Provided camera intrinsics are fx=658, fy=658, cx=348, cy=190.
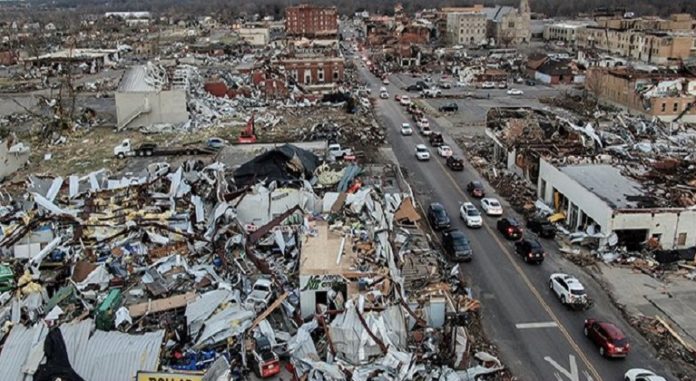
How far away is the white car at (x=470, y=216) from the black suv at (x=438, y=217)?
27.6 inches

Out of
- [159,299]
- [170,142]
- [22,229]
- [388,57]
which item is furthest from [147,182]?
[388,57]

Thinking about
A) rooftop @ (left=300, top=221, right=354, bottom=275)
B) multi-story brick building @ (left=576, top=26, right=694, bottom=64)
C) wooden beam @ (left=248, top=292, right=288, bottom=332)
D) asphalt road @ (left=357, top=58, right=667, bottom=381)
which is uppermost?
multi-story brick building @ (left=576, top=26, right=694, bottom=64)

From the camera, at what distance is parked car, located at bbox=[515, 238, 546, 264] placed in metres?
22.7

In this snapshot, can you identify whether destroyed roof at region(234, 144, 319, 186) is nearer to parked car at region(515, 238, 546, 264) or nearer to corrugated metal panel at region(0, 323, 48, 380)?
parked car at region(515, 238, 546, 264)

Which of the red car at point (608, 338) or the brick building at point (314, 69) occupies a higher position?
the brick building at point (314, 69)

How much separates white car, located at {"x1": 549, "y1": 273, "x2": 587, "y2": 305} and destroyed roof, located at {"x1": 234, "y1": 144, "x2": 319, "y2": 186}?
39.6ft

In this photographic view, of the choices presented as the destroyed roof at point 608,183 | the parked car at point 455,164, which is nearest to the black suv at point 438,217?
the destroyed roof at point 608,183

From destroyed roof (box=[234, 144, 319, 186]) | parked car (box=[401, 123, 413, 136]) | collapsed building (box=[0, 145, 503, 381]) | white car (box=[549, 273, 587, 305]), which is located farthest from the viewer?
parked car (box=[401, 123, 413, 136])

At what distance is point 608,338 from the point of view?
55.3ft

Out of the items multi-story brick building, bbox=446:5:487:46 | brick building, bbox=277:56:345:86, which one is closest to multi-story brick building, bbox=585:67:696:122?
brick building, bbox=277:56:345:86

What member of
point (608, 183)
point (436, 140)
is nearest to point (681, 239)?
point (608, 183)

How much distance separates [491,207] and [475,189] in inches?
111

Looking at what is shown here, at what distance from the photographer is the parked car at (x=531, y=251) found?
22.7 m

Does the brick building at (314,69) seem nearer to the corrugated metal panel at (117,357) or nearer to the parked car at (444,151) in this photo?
the parked car at (444,151)
